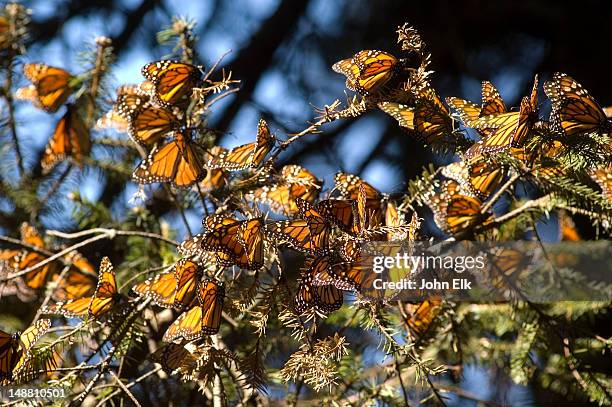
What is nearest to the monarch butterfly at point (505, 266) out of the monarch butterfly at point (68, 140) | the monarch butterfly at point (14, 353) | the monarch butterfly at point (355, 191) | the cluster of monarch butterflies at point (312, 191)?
the cluster of monarch butterflies at point (312, 191)

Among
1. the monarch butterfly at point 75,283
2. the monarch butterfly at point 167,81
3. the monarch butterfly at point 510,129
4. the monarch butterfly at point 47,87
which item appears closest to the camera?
the monarch butterfly at point 510,129

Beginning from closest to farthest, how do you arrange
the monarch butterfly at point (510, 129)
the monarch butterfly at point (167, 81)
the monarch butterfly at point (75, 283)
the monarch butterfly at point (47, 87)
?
the monarch butterfly at point (510, 129), the monarch butterfly at point (167, 81), the monarch butterfly at point (75, 283), the monarch butterfly at point (47, 87)

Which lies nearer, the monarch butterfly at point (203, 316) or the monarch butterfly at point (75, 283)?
the monarch butterfly at point (203, 316)

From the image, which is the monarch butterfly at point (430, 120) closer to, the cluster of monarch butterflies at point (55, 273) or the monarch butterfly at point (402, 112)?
the monarch butterfly at point (402, 112)

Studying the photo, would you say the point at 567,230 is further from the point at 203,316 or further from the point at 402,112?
the point at 203,316

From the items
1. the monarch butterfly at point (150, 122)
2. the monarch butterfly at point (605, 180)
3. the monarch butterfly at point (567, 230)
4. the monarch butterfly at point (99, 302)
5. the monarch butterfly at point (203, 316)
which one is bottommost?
the monarch butterfly at point (203, 316)

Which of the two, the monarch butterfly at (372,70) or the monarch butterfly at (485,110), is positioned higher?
the monarch butterfly at (372,70)

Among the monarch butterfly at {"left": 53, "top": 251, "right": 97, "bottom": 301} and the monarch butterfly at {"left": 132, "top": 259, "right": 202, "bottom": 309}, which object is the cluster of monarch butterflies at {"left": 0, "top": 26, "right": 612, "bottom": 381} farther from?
the monarch butterfly at {"left": 53, "top": 251, "right": 97, "bottom": 301}
